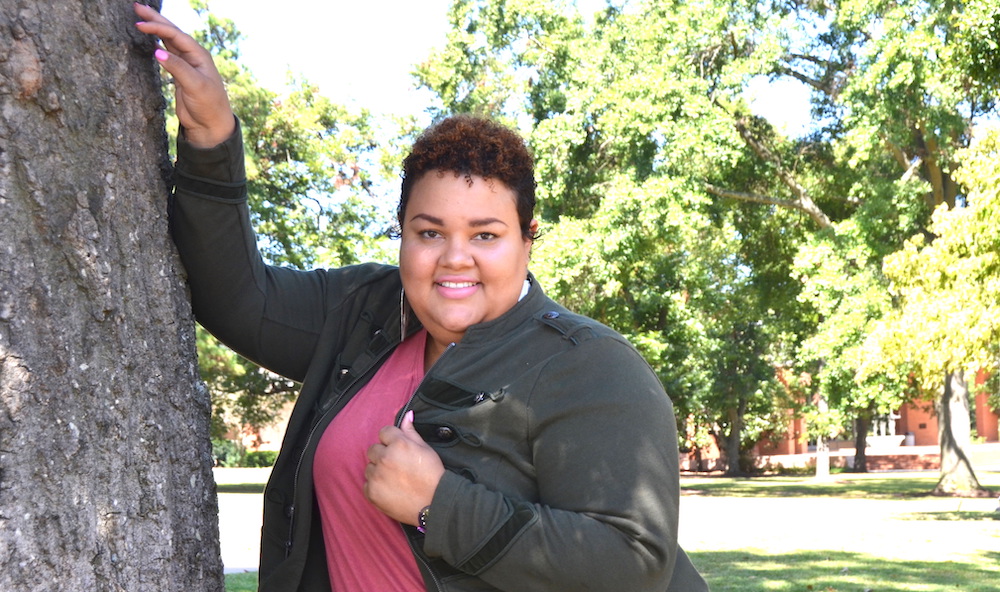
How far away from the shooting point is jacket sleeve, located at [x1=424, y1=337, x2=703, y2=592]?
2.01 metres

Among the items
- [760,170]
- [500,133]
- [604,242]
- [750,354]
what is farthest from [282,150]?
[500,133]

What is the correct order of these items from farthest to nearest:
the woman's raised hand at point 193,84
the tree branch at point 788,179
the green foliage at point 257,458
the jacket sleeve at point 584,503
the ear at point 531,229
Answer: the green foliage at point 257,458 → the tree branch at point 788,179 → the ear at point 531,229 → the woman's raised hand at point 193,84 → the jacket sleeve at point 584,503

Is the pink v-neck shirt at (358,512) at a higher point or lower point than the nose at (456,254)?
lower

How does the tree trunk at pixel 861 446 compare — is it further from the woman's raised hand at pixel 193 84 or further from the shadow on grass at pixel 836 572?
the woman's raised hand at pixel 193 84

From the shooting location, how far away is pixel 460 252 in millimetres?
2326

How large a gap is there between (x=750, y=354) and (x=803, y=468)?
46.8 feet

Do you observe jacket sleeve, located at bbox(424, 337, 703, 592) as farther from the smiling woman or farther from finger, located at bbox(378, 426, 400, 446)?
the smiling woman

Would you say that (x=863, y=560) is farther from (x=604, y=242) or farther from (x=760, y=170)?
(x=760, y=170)

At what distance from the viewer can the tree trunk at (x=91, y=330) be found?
1.90 meters

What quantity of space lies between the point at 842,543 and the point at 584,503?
538 inches

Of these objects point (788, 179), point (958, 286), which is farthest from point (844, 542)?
point (788, 179)

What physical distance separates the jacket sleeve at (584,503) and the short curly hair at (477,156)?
0.47m

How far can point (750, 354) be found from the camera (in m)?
34.5

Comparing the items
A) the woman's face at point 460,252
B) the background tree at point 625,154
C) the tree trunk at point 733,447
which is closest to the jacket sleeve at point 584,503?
the woman's face at point 460,252
